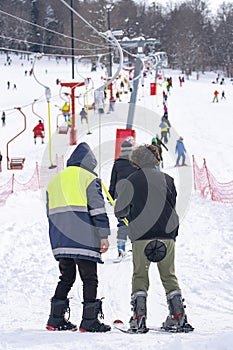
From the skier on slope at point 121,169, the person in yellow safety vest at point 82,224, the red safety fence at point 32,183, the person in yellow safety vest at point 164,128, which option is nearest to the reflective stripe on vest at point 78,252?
the person in yellow safety vest at point 82,224

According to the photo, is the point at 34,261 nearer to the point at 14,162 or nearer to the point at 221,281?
the point at 221,281

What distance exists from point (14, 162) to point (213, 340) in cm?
1423

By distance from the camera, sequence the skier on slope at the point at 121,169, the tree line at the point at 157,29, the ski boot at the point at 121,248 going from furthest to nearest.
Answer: the tree line at the point at 157,29, the ski boot at the point at 121,248, the skier on slope at the point at 121,169

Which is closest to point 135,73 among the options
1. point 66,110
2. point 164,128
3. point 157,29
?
point 164,128

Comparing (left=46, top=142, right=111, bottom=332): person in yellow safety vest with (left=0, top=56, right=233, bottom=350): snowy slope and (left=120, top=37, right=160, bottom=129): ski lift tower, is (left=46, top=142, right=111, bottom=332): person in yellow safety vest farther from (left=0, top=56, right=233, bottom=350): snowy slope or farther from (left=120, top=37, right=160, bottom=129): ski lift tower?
(left=120, top=37, right=160, bottom=129): ski lift tower

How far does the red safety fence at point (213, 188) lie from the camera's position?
1116 centimetres

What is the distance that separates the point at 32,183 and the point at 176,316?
10.4 metres

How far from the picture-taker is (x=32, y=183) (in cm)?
1402

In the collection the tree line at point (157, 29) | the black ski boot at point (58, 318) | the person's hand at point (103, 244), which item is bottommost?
the black ski boot at point (58, 318)

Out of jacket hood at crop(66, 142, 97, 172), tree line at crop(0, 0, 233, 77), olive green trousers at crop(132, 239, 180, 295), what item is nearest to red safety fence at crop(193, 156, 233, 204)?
olive green trousers at crop(132, 239, 180, 295)

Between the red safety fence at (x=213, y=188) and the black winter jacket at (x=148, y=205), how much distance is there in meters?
7.01

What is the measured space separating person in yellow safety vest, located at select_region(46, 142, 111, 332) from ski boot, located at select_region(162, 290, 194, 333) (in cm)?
49

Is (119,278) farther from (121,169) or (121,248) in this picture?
(121,169)

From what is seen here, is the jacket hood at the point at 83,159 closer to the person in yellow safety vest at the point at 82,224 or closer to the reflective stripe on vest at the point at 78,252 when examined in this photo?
the person in yellow safety vest at the point at 82,224
